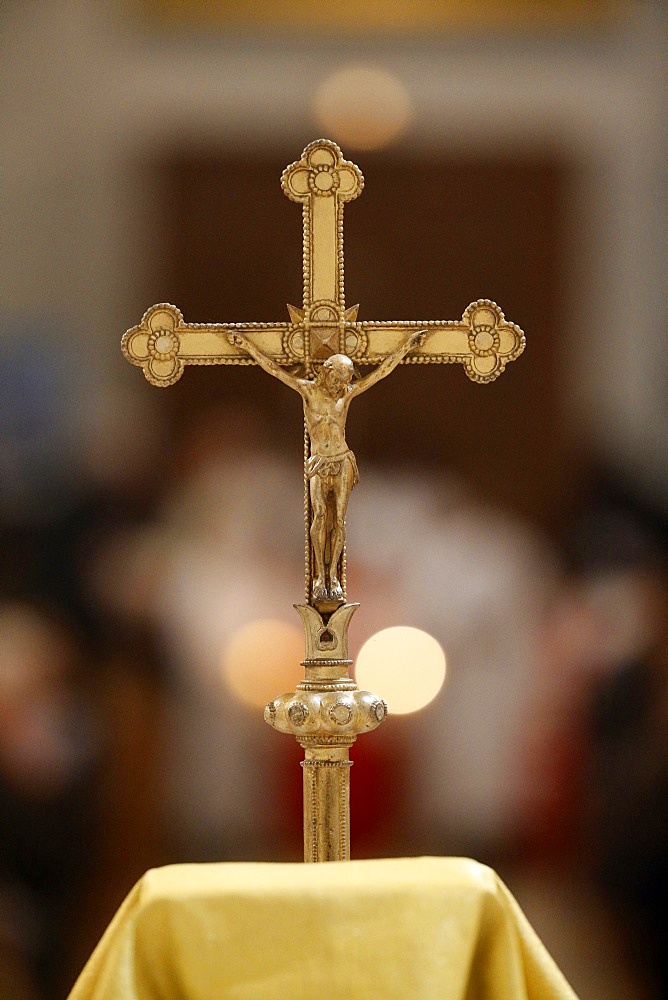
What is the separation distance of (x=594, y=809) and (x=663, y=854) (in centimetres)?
13

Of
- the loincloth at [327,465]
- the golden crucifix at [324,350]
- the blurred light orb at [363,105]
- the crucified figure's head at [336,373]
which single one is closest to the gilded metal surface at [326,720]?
the golden crucifix at [324,350]

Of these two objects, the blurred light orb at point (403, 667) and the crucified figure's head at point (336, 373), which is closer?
the crucified figure's head at point (336, 373)

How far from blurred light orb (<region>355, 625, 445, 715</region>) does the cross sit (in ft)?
1.60

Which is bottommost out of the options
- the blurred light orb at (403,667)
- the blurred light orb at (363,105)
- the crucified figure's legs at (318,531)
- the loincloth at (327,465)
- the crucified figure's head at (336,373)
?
the blurred light orb at (403,667)

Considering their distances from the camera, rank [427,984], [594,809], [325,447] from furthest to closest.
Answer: [594,809] → [325,447] → [427,984]

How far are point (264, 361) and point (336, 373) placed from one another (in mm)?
116

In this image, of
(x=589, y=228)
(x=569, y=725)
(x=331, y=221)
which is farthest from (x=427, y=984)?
(x=589, y=228)

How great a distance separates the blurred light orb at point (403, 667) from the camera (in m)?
1.99

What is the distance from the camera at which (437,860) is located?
49.9 inches

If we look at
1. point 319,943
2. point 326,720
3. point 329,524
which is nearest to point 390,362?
point 329,524

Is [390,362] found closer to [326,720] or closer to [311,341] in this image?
[311,341]

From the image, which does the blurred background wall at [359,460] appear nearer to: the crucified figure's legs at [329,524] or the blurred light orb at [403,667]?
the blurred light orb at [403,667]

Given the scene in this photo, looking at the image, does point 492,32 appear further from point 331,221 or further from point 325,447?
point 325,447

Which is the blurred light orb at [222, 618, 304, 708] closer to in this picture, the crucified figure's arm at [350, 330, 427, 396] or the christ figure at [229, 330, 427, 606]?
the christ figure at [229, 330, 427, 606]
